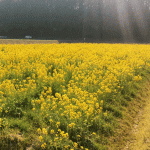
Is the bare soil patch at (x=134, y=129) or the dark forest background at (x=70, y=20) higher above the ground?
the dark forest background at (x=70, y=20)

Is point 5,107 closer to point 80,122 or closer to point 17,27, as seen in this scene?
point 80,122

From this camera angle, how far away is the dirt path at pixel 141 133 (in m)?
5.11

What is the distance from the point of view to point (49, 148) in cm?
433

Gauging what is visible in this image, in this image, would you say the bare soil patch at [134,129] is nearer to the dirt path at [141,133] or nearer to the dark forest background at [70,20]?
the dirt path at [141,133]

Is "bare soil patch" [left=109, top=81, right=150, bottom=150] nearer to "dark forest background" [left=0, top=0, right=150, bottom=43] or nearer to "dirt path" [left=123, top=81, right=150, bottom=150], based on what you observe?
"dirt path" [left=123, top=81, right=150, bottom=150]

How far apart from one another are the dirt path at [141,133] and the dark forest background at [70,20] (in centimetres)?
4147

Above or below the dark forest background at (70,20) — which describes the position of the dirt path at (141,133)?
below

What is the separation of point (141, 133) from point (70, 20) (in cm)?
4710

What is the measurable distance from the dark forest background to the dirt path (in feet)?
A: 136

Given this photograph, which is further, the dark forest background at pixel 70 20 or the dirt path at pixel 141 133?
the dark forest background at pixel 70 20

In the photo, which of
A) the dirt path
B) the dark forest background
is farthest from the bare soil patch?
the dark forest background

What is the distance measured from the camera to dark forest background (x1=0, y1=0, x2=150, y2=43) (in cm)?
4800

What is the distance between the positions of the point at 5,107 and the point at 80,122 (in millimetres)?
2207

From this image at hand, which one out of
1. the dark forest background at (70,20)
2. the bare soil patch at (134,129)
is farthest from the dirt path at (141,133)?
the dark forest background at (70,20)
